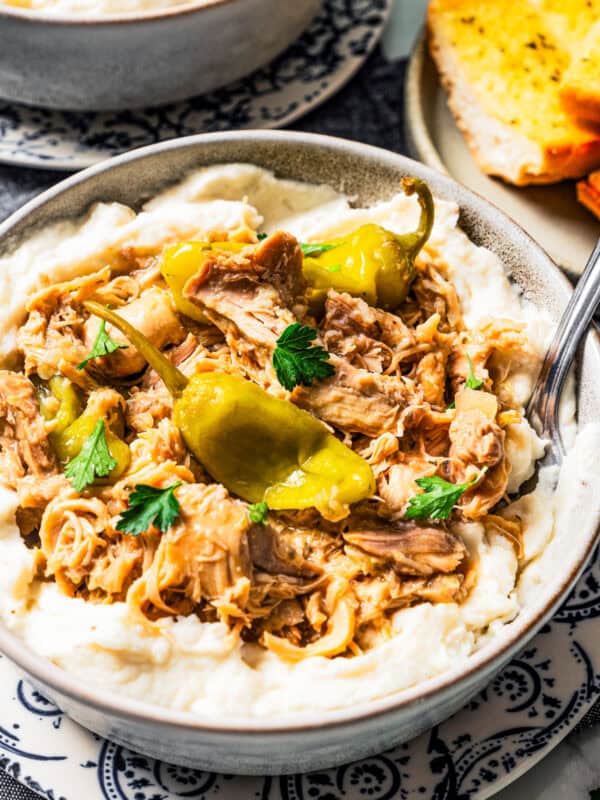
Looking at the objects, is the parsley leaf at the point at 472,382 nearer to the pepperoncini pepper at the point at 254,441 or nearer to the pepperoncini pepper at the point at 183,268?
the pepperoncini pepper at the point at 254,441

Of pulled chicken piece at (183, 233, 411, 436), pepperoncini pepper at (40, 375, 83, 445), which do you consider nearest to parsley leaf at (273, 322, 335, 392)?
pulled chicken piece at (183, 233, 411, 436)

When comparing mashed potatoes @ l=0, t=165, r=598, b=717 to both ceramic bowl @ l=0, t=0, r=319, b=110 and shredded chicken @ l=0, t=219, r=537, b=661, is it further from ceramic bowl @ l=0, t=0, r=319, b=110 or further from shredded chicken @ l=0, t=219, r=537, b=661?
ceramic bowl @ l=0, t=0, r=319, b=110

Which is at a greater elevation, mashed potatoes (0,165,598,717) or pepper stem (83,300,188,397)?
pepper stem (83,300,188,397)

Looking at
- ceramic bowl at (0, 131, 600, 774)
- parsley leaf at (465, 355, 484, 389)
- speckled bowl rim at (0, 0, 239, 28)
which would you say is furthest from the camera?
speckled bowl rim at (0, 0, 239, 28)

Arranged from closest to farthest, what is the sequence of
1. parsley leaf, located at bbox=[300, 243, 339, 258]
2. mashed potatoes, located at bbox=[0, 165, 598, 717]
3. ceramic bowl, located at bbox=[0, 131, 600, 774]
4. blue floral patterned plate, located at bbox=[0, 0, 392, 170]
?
ceramic bowl, located at bbox=[0, 131, 600, 774] → mashed potatoes, located at bbox=[0, 165, 598, 717] → parsley leaf, located at bbox=[300, 243, 339, 258] → blue floral patterned plate, located at bbox=[0, 0, 392, 170]

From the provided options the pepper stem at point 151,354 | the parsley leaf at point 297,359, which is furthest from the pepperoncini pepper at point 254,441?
the parsley leaf at point 297,359

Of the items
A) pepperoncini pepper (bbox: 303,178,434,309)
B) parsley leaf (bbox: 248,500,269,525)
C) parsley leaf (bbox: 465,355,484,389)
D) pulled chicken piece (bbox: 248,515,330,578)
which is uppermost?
pepperoncini pepper (bbox: 303,178,434,309)

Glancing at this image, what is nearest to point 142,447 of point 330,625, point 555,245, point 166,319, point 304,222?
point 166,319

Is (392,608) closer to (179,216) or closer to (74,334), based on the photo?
(74,334)
